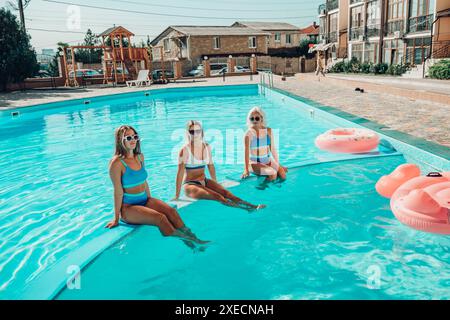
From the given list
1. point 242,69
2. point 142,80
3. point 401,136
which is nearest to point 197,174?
point 401,136

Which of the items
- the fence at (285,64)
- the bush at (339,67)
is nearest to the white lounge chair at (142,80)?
the fence at (285,64)

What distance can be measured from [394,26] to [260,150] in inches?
1140

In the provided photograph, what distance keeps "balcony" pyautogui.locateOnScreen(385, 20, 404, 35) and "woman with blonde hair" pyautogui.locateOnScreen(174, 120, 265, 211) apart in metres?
28.7

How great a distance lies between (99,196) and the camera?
6867 millimetres

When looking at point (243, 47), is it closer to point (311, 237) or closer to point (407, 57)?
point (407, 57)

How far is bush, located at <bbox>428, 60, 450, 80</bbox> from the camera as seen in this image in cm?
1928

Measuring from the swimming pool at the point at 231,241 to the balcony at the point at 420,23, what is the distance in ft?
71.7

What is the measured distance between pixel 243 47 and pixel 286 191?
135 feet

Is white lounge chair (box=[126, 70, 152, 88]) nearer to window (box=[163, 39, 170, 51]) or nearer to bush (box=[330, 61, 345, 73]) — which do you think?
bush (box=[330, 61, 345, 73])

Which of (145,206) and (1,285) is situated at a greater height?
(145,206)

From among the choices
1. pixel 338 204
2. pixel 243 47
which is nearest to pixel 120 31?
pixel 243 47

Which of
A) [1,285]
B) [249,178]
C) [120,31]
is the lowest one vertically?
[1,285]

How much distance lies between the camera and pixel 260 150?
6.45 metres

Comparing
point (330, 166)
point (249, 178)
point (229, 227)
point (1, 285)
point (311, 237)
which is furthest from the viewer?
point (330, 166)
